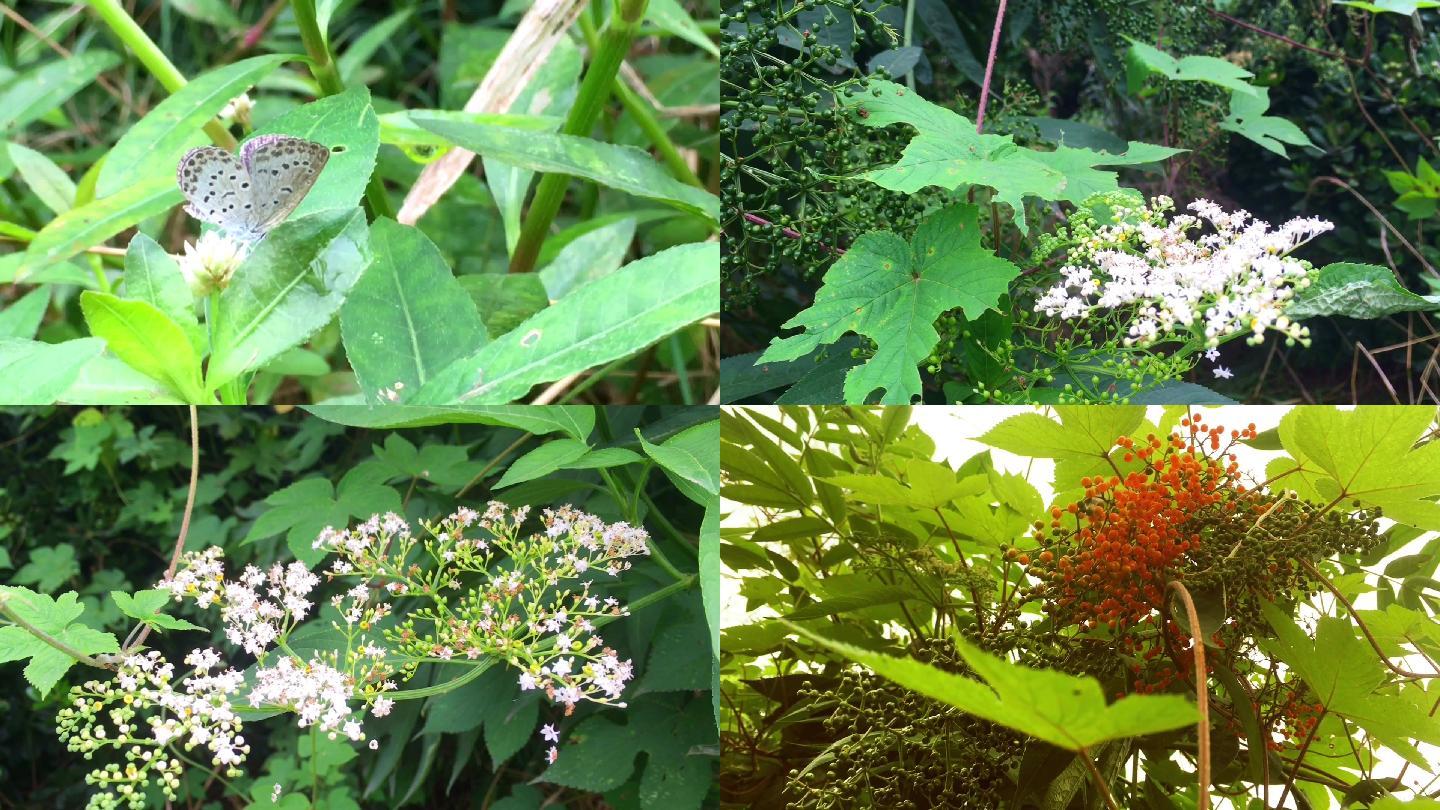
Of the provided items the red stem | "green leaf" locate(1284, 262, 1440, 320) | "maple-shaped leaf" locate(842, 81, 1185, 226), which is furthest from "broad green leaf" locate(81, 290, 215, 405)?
"green leaf" locate(1284, 262, 1440, 320)

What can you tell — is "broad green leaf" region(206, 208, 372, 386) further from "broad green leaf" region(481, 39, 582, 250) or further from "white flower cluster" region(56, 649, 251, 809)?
"broad green leaf" region(481, 39, 582, 250)

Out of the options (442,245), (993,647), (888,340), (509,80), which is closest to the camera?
(993,647)

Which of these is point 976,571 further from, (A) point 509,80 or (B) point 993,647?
(A) point 509,80

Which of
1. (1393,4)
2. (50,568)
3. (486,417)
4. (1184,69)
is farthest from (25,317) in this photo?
(1393,4)

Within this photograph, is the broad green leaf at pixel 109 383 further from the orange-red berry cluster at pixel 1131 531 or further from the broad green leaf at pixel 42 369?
the orange-red berry cluster at pixel 1131 531

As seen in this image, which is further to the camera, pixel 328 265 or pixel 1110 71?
pixel 1110 71

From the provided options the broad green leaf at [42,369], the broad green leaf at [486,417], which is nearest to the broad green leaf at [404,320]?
the broad green leaf at [486,417]

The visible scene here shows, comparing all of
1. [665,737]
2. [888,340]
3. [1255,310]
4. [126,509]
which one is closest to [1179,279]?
[1255,310]
